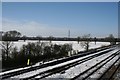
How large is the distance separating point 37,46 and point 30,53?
3765mm

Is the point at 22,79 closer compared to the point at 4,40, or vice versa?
the point at 22,79

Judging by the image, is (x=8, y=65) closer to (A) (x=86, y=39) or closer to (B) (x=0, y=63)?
(B) (x=0, y=63)

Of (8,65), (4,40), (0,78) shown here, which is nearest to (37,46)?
(4,40)

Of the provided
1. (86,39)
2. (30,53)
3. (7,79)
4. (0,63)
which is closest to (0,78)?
(7,79)

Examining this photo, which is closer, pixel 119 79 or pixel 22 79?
pixel 22 79

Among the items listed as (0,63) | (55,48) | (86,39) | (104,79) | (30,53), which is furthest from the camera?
(86,39)

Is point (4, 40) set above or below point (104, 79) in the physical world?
above

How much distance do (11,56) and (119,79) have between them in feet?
78.5

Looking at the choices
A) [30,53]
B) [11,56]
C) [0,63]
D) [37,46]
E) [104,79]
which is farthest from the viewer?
[37,46]

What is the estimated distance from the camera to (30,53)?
132ft

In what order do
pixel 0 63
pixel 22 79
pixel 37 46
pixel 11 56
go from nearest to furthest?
pixel 22 79 < pixel 0 63 < pixel 11 56 < pixel 37 46

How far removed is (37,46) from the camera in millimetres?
43719

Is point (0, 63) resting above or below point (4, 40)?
below

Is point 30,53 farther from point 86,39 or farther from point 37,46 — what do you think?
point 86,39
